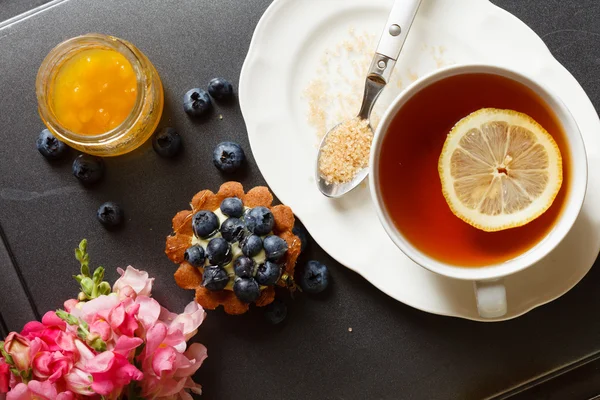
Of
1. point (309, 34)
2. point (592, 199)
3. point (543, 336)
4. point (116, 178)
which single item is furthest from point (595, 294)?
point (116, 178)

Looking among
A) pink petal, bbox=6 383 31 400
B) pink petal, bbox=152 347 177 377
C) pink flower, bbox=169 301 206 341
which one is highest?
pink petal, bbox=6 383 31 400

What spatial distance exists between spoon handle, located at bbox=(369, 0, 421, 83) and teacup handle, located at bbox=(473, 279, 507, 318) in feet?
1.36

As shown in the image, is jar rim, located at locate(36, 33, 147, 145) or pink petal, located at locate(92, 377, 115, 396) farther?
jar rim, located at locate(36, 33, 147, 145)

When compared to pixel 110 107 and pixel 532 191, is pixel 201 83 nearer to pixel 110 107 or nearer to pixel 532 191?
pixel 110 107

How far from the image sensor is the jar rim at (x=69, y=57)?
3.59 ft

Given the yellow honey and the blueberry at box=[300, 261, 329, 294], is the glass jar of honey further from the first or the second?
the blueberry at box=[300, 261, 329, 294]

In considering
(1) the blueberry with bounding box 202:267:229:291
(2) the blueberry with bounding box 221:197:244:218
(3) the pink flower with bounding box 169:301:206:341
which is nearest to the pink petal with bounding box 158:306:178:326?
(3) the pink flower with bounding box 169:301:206:341

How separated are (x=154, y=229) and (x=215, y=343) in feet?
0.89

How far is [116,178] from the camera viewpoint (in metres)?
1.22

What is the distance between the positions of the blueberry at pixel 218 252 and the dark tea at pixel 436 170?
1.00 ft

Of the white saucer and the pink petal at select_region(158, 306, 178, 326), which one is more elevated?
the white saucer

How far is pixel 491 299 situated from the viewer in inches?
37.0

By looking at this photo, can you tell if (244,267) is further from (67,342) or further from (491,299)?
(491,299)

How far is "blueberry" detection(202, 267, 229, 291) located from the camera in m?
1.08
